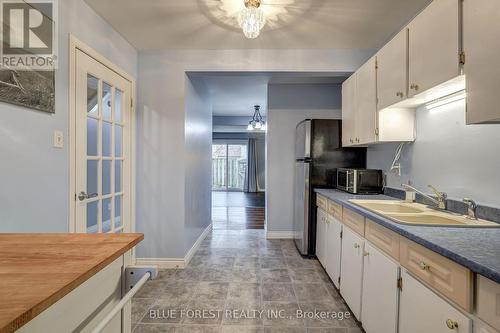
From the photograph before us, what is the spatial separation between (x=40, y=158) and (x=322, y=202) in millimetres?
2561

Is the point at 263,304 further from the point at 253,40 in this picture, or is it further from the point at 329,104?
the point at 329,104

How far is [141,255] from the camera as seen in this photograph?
118 inches

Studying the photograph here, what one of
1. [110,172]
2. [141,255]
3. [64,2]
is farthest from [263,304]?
[64,2]

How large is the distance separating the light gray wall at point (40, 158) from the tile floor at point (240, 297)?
104cm

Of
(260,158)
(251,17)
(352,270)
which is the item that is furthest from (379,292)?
(260,158)

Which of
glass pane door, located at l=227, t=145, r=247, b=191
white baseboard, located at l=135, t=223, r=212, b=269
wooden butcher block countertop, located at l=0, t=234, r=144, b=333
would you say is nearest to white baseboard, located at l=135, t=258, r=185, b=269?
white baseboard, located at l=135, t=223, r=212, b=269

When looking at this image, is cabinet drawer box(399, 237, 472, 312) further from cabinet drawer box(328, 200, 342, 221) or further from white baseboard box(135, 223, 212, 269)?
white baseboard box(135, 223, 212, 269)

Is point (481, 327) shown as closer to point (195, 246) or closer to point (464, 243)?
point (464, 243)

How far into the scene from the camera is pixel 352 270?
1.98m

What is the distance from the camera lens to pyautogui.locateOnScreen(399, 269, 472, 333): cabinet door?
96cm

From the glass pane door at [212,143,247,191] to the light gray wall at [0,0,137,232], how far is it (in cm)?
825

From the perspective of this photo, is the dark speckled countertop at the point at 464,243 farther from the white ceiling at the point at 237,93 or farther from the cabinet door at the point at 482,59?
the white ceiling at the point at 237,93

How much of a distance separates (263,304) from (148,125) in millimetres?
2248

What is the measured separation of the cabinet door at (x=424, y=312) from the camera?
96cm
